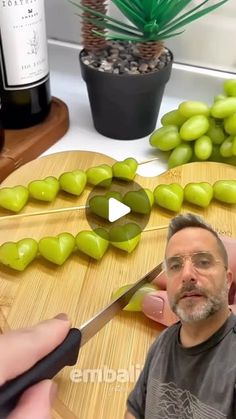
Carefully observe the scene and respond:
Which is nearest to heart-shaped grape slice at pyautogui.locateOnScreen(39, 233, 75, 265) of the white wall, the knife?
the knife

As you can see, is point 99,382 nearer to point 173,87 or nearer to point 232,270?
point 232,270

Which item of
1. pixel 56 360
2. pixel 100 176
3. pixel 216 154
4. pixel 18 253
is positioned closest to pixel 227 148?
pixel 216 154

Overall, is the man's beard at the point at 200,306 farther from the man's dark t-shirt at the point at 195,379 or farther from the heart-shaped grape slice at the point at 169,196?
the heart-shaped grape slice at the point at 169,196

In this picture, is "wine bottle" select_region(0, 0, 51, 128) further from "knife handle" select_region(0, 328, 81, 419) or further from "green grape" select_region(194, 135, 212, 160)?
"knife handle" select_region(0, 328, 81, 419)

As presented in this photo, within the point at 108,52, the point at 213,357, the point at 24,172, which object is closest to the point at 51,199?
the point at 24,172

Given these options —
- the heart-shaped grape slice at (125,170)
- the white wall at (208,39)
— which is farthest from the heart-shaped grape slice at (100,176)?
the white wall at (208,39)

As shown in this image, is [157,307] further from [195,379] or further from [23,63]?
[23,63]

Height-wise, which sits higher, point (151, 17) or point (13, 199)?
point (151, 17)
